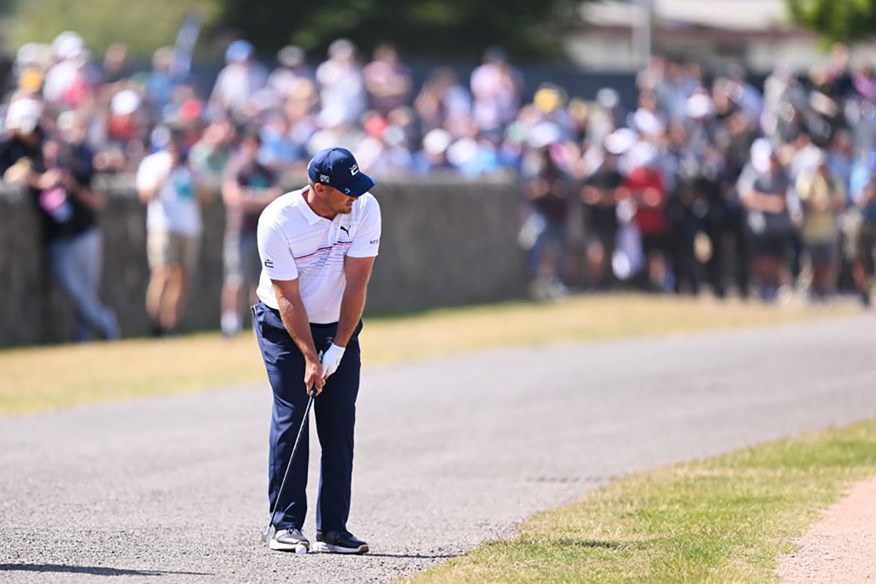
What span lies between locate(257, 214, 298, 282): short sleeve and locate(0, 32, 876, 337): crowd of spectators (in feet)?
41.6

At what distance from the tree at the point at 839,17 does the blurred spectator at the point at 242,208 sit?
55.2 ft

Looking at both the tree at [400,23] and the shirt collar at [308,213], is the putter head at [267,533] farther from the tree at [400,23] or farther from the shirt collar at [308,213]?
the tree at [400,23]

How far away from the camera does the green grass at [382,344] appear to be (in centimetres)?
1462

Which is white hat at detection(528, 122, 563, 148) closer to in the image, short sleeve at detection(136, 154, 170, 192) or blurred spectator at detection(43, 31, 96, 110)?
blurred spectator at detection(43, 31, 96, 110)

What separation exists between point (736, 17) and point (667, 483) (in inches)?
1993

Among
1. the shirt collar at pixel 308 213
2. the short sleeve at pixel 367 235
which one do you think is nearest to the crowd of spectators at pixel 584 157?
the short sleeve at pixel 367 235

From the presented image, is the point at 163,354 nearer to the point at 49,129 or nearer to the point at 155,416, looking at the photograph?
the point at 49,129

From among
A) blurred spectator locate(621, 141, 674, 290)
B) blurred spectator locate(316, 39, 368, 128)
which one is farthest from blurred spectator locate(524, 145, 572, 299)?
blurred spectator locate(316, 39, 368, 128)

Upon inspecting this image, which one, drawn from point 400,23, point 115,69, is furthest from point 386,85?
point 400,23

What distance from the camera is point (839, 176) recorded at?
76.8 feet

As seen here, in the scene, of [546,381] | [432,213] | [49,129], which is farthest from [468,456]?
[432,213]

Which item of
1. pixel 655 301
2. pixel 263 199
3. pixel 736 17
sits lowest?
pixel 655 301

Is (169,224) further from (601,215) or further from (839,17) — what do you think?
(839,17)

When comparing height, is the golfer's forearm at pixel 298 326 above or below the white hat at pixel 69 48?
below
